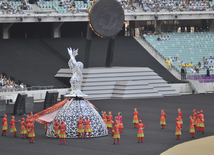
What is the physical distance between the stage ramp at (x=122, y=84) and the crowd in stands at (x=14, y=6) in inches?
401

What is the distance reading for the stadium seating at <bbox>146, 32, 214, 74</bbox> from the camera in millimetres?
51938

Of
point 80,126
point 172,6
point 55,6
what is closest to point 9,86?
point 55,6

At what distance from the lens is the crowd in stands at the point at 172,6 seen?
57344mm

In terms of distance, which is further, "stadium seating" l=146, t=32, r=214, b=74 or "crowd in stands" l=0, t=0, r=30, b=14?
"stadium seating" l=146, t=32, r=214, b=74

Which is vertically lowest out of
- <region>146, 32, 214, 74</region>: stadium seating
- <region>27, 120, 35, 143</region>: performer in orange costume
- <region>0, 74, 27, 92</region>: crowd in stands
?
<region>27, 120, 35, 143</region>: performer in orange costume

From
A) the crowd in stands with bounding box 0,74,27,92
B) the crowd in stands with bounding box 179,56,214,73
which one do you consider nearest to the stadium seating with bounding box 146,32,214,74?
the crowd in stands with bounding box 179,56,214,73

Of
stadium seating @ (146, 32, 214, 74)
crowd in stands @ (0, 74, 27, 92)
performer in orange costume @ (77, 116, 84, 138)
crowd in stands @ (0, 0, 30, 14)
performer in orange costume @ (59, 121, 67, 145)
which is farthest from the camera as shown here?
stadium seating @ (146, 32, 214, 74)

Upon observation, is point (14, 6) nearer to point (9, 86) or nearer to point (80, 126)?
point (9, 86)

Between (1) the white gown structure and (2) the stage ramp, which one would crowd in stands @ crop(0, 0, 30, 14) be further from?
(1) the white gown structure

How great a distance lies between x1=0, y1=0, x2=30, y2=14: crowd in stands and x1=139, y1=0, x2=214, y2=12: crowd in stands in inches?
566

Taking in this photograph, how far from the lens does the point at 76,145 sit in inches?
760

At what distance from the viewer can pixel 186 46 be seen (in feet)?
179

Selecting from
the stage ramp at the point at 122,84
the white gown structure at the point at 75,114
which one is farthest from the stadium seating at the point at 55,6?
the white gown structure at the point at 75,114

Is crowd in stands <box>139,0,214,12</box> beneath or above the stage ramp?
above
